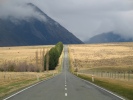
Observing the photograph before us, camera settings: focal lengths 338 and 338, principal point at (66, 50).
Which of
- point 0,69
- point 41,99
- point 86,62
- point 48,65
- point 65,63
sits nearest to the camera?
point 41,99

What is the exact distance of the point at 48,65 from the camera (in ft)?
466

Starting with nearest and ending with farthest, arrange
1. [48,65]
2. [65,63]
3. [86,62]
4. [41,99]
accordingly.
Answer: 1. [41,99]
2. [48,65]
3. [86,62]
4. [65,63]

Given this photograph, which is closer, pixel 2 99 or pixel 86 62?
pixel 2 99

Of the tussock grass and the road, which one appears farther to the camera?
the tussock grass

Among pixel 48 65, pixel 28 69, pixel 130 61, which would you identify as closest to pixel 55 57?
pixel 48 65

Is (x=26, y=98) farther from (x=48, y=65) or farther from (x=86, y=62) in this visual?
(x=86, y=62)

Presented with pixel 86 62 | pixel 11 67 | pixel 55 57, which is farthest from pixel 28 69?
pixel 86 62

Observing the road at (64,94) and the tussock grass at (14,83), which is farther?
the tussock grass at (14,83)

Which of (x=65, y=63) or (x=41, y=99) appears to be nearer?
(x=41, y=99)

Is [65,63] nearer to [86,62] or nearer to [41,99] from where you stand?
[86,62]

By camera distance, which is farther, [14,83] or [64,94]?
[14,83]

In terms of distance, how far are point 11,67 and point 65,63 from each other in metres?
39.1

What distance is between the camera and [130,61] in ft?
473

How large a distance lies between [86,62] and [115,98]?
12761 centimetres
